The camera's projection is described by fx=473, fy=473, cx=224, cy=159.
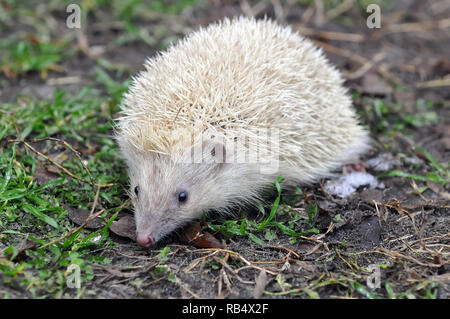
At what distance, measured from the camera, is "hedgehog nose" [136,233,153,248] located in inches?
162

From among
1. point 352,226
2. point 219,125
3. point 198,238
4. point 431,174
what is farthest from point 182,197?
point 431,174

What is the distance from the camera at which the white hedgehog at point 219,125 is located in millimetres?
4336

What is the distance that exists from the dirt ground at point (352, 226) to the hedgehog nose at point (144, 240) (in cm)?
11

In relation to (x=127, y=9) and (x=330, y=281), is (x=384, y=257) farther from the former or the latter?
(x=127, y=9)

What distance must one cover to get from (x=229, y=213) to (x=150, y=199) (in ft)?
2.89

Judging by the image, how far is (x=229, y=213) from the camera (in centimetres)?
479

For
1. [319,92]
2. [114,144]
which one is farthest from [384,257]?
[114,144]

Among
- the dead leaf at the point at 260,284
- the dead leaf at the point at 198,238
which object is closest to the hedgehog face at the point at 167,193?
the dead leaf at the point at 198,238

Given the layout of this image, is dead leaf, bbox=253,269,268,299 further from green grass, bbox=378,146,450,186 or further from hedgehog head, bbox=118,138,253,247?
green grass, bbox=378,146,450,186

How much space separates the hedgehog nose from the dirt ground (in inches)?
4.2

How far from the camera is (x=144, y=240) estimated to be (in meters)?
4.13

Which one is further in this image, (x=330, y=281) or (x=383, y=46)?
(x=383, y=46)

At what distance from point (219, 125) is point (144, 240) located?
4.06ft
